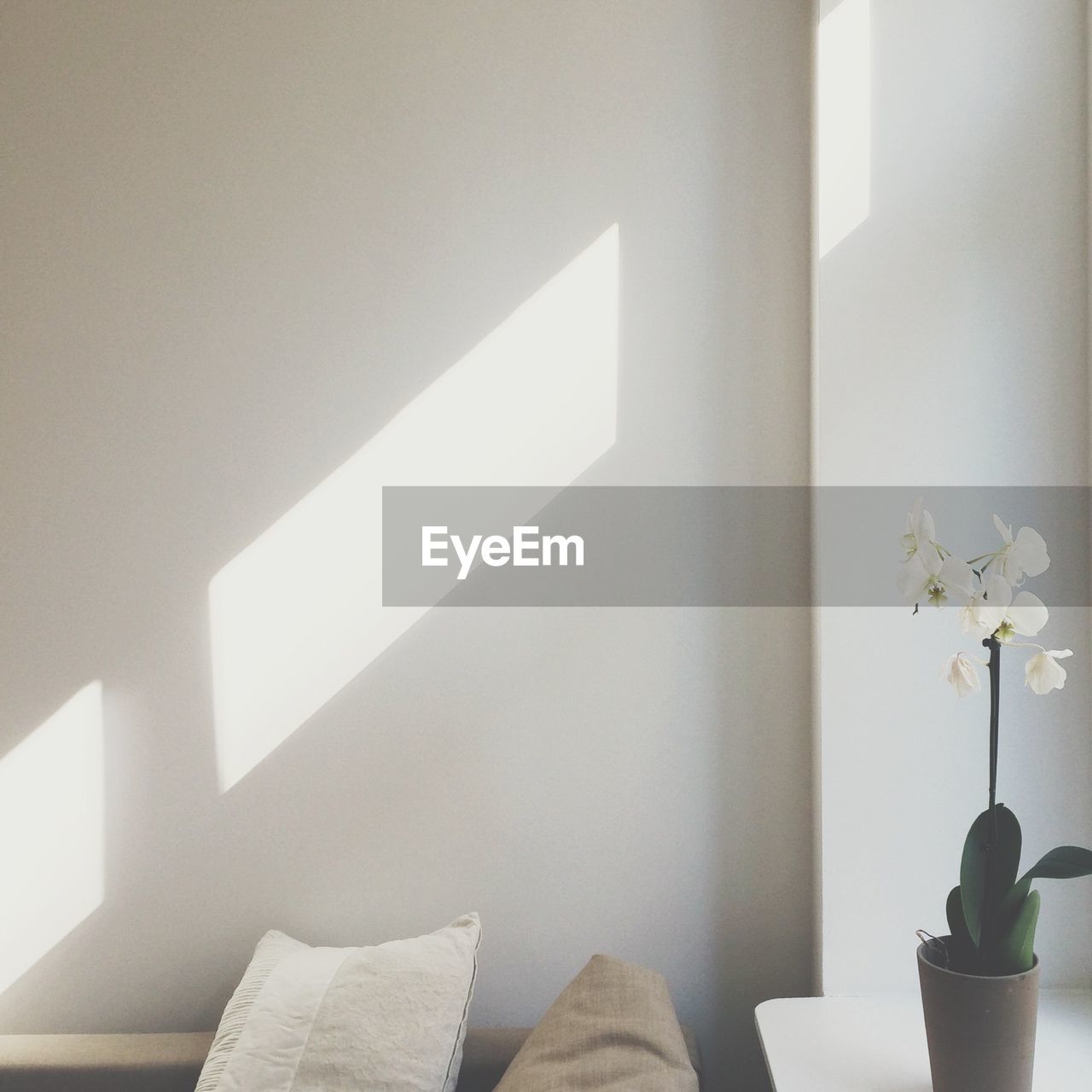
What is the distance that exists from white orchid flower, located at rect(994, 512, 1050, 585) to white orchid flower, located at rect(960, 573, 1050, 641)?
1cm

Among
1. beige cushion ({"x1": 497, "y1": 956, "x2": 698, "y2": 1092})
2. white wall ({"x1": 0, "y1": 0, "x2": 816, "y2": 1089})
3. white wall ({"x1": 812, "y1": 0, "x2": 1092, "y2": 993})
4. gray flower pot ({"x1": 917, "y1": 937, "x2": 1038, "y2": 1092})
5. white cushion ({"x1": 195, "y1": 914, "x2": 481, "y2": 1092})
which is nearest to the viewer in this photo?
gray flower pot ({"x1": 917, "y1": 937, "x2": 1038, "y2": 1092})

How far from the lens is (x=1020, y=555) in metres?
1.08

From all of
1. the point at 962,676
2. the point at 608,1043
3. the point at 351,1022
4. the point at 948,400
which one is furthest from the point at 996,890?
the point at 351,1022

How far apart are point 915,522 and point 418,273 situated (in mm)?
977

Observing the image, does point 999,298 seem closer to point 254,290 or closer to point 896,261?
point 896,261

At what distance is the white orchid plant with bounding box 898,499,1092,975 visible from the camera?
3.56ft

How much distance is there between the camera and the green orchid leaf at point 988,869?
1.09m

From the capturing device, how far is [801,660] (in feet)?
5.22

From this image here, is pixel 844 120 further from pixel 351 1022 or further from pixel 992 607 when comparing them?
pixel 351 1022

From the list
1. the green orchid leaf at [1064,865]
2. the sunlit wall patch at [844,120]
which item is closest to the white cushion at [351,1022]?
the green orchid leaf at [1064,865]

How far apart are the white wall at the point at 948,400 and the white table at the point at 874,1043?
0.06 m

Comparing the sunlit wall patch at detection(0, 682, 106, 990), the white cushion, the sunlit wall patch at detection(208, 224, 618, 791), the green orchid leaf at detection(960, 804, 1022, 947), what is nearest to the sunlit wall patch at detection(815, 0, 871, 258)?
the sunlit wall patch at detection(208, 224, 618, 791)

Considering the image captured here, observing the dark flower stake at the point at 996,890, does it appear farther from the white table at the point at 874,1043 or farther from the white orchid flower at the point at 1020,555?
the white table at the point at 874,1043

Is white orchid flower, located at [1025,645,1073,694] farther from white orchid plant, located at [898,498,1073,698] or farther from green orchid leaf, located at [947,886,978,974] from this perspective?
green orchid leaf, located at [947,886,978,974]
